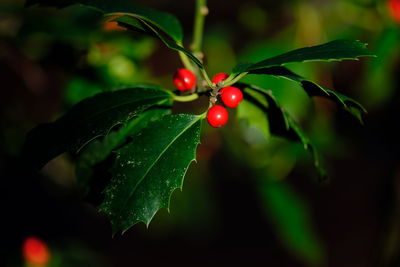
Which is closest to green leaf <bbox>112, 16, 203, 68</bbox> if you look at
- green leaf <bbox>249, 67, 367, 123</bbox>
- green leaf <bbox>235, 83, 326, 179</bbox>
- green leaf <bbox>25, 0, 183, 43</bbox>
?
green leaf <bbox>25, 0, 183, 43</bbox>

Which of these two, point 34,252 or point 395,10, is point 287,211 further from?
point 34,252

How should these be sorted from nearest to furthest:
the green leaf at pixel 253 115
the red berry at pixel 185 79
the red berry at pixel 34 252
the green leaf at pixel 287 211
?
the red berry at pixel 185 79, the green leaf at pixel 253 115, the red berry at pixel 34 252, the green leaf at pixel 287 211

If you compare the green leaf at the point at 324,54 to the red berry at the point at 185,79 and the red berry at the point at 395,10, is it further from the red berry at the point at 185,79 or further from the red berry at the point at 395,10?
the red berry at the point at 395,10

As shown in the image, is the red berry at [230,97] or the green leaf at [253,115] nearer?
the red berry at [230,97]

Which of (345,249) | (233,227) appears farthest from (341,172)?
(233,227)

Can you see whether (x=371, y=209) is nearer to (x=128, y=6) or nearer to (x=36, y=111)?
(x=36, y=111)

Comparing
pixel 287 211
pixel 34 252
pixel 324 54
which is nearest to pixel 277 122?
pixel 324 54

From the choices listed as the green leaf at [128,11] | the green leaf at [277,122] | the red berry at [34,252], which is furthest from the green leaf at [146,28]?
the red berry at [34,252]

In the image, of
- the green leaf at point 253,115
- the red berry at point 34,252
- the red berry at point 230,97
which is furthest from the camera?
the red berry at point 34,252
